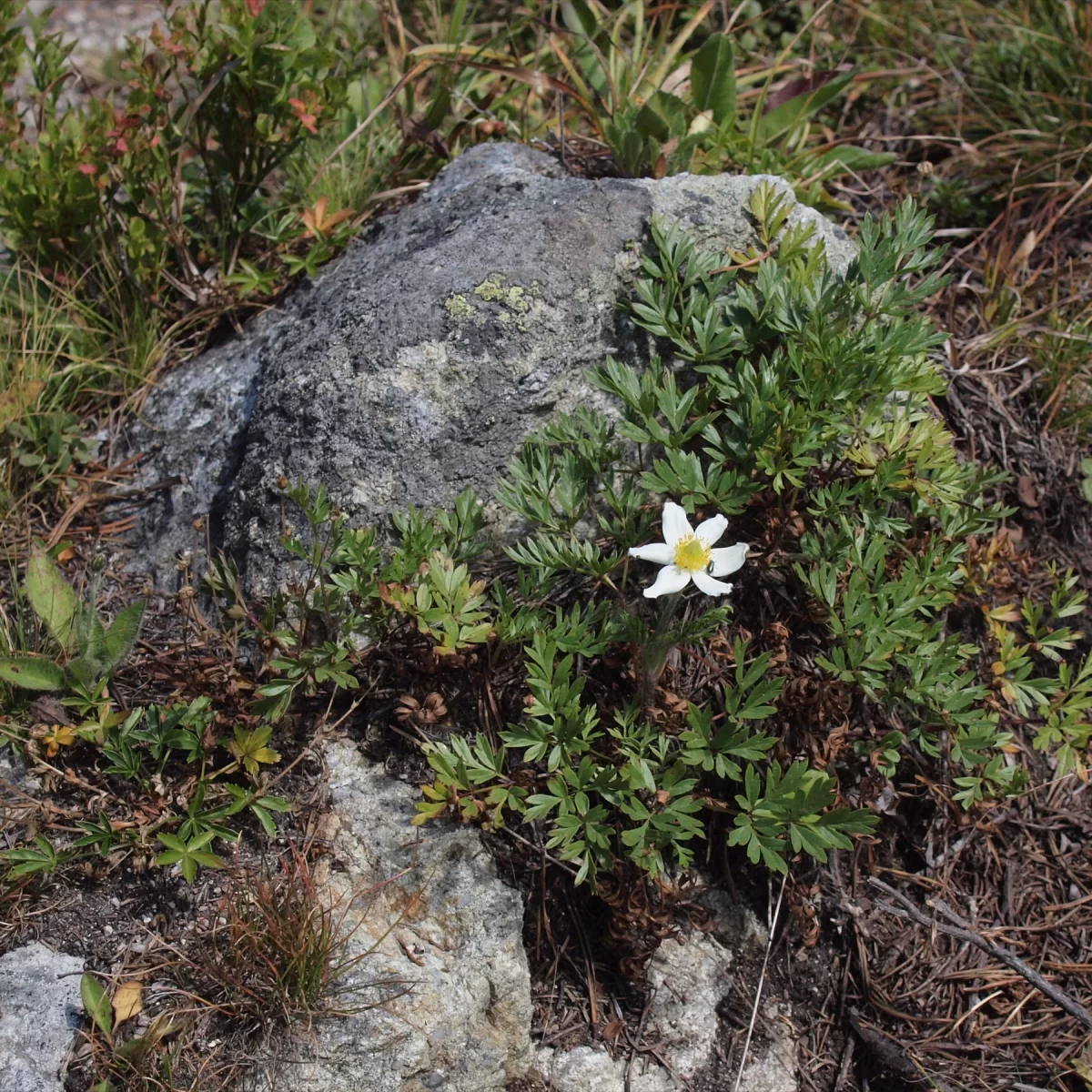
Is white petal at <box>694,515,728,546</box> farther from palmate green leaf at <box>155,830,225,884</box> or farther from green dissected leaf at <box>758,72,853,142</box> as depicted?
green dissected leaf at <box>758,72,853,142</box>

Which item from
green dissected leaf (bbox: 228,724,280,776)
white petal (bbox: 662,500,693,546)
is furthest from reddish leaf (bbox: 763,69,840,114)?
green dissected leaf (bbox: 228,724,280,776)

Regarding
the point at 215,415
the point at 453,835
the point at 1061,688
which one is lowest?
the point at 1061,688

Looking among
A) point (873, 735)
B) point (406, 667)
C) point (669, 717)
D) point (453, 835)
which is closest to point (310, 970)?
point (453, 835)

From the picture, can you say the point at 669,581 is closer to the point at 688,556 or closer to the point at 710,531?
the point at 688,556

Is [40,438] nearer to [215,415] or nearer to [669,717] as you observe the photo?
[215,415]

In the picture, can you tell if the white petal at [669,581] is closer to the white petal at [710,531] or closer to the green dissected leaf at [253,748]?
the white petal at [710,531]

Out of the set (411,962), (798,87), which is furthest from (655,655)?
(798,87)
